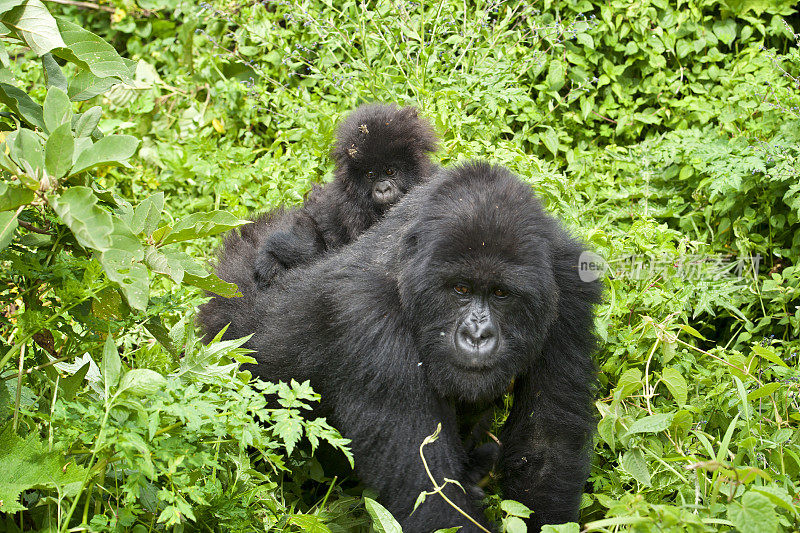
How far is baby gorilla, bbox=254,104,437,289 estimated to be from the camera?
4.74 meters

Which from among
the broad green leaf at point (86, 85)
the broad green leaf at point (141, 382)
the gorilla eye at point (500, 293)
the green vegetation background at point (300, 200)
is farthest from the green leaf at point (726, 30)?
the broad green leaf at point (141, 382)

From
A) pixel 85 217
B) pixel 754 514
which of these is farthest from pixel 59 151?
pixel 754 514

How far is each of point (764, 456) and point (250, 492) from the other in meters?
2.19

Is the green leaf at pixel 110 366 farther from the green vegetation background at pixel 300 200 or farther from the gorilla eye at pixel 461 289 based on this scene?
the gorilla eye at pixel 461 289

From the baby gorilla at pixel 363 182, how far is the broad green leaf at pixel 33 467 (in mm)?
2131

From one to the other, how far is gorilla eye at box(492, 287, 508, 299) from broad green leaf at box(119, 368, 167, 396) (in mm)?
1339

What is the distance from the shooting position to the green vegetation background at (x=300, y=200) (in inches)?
102

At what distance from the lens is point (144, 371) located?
2.57m

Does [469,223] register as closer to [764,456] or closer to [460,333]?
[460,333]

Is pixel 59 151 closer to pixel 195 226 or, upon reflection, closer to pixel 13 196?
pixel 13 196

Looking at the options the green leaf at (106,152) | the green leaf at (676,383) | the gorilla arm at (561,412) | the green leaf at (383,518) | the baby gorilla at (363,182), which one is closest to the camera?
the green leaf at (106,152)

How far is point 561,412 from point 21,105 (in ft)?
7.97

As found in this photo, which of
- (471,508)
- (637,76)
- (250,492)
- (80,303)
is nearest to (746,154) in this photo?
(637,76)

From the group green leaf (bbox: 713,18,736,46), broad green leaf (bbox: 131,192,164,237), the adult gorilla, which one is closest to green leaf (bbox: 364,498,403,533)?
the adult gorilla
